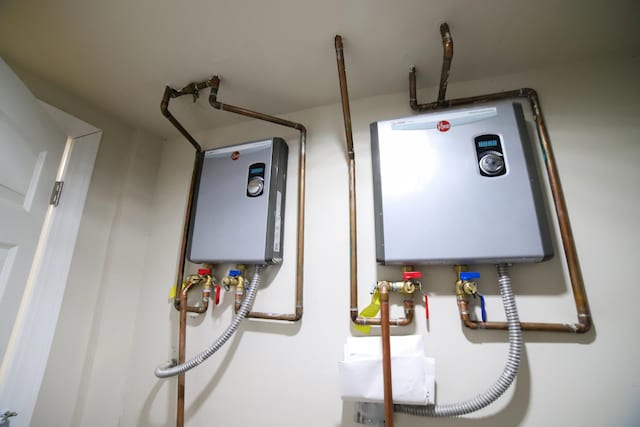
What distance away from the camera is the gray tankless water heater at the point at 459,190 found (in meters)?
0.61

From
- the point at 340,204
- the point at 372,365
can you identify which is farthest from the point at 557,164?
the point at 372,365

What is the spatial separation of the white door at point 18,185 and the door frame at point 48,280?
0.03 m

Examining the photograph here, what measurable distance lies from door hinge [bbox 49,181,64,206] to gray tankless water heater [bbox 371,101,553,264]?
1.18 metres

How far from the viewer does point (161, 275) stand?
3.35 ft

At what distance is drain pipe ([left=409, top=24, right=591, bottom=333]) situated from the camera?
588 mm

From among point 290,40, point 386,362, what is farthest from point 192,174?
point 386,362

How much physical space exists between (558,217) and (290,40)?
961mm

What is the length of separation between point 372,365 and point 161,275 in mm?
950

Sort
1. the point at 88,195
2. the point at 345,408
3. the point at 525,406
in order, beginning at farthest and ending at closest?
1. the point at 88,195
2. the point at 345,408
3. the point at 525,406

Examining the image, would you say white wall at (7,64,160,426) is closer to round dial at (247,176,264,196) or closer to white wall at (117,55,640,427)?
white wall at (117,55,640,427)

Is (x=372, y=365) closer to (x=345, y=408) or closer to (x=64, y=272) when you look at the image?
(x=345, y=408)

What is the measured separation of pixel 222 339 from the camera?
76 centimetres

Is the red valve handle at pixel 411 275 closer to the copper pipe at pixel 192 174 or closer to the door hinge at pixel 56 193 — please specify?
the copper pipe at pixel 192 174

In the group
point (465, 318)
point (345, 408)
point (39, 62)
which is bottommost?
point (345, 408)
